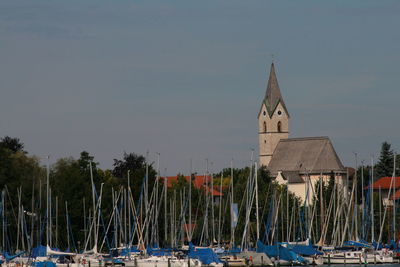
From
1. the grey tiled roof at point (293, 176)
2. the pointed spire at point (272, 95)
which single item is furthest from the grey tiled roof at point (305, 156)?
the pointed spire at point (272, 95)

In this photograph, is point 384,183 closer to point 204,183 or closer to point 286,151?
point 286,151

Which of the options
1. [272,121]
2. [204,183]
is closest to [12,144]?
[204,183]

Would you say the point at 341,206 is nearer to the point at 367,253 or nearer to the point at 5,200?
the point at 367,253

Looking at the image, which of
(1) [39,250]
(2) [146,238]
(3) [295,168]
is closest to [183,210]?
(2) [146,238]

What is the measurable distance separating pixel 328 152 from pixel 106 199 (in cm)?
6782

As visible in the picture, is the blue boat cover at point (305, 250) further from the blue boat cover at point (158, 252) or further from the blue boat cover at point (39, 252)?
the blue boat cover at point (39, 252)

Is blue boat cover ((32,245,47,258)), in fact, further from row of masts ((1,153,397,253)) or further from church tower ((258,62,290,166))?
church tower ((258,62,290,166))

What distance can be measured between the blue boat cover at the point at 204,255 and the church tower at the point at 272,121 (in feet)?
327

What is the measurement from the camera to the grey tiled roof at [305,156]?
536 feet

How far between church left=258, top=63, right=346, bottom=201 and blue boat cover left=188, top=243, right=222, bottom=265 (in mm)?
73765

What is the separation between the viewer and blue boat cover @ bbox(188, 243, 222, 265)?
76500 mm

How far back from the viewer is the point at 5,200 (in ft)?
317

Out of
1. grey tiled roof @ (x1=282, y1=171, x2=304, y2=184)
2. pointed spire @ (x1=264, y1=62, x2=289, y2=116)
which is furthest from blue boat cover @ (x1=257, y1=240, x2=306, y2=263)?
pointed spire @ (x1=264, y1=62, x2=289, y2=116)

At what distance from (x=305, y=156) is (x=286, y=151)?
4639 millimetres
